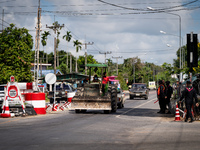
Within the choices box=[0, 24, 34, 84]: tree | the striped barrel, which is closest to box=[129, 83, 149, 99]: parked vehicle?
box=[0, 24, 34, 84]: tree

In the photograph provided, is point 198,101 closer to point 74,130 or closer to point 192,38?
point 192,38

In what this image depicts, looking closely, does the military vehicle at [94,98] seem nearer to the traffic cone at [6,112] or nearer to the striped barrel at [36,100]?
the striped barrel at [36,100]

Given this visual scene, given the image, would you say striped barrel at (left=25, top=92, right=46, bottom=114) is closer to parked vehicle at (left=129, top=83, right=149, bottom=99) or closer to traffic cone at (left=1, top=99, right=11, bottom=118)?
traffic cone at (left=1, top=99, right=11, bottom=118)

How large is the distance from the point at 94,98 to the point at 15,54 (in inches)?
1026

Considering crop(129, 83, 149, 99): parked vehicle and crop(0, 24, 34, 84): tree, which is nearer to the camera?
crop(0, 24, 34, 84): tree

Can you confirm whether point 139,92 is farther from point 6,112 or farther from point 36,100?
point 6,112

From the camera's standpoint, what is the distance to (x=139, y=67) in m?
125

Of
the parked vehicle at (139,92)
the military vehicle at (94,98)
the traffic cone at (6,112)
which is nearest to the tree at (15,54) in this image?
the parked vehicle at (139,92)

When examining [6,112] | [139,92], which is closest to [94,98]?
[6,112]

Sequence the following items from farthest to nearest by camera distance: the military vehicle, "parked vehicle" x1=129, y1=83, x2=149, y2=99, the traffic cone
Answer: "parked vehicle" x1=129, y1=83, x2=149, y2=99 → the military vehicle → the traffic cone

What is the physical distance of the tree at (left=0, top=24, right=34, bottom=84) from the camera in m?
45.8

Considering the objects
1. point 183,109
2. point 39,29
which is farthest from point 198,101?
point 39,29

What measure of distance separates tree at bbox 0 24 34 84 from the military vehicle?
23324 millimetres

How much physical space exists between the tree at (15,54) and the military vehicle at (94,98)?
76.5 feet
